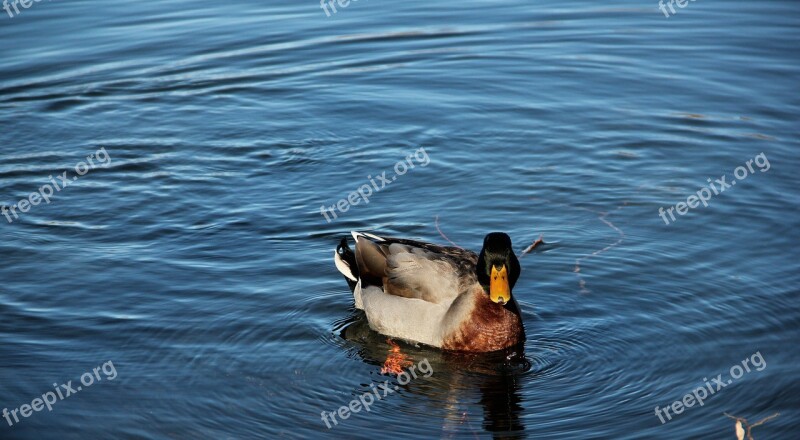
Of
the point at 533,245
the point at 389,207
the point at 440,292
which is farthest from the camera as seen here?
the point at 389,207

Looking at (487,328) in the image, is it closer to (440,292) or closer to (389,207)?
(440,292)

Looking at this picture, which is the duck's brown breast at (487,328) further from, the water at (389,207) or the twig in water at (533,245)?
the twig in water at (533,245)

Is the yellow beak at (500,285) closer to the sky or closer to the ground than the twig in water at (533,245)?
closer to the sky

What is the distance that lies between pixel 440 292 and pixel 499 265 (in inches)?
28.9

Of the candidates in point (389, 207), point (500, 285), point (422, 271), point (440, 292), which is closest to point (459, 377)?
point (500, 285)

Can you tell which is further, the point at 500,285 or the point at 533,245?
the point at 533,245

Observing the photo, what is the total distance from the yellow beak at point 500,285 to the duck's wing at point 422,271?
A: 43 centimetres

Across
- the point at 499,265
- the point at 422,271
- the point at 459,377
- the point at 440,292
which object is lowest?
the point at 459,377

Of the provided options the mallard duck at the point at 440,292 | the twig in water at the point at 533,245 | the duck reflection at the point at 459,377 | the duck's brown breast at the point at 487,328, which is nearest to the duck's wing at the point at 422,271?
the mallard duck at the point at 440,292

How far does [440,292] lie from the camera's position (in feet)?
28.4

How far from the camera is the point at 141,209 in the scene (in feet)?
35.8

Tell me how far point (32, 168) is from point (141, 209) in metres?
1.86

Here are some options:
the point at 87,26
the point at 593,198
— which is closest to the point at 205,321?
the point at 593,198

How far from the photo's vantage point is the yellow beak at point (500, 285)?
319 inches
